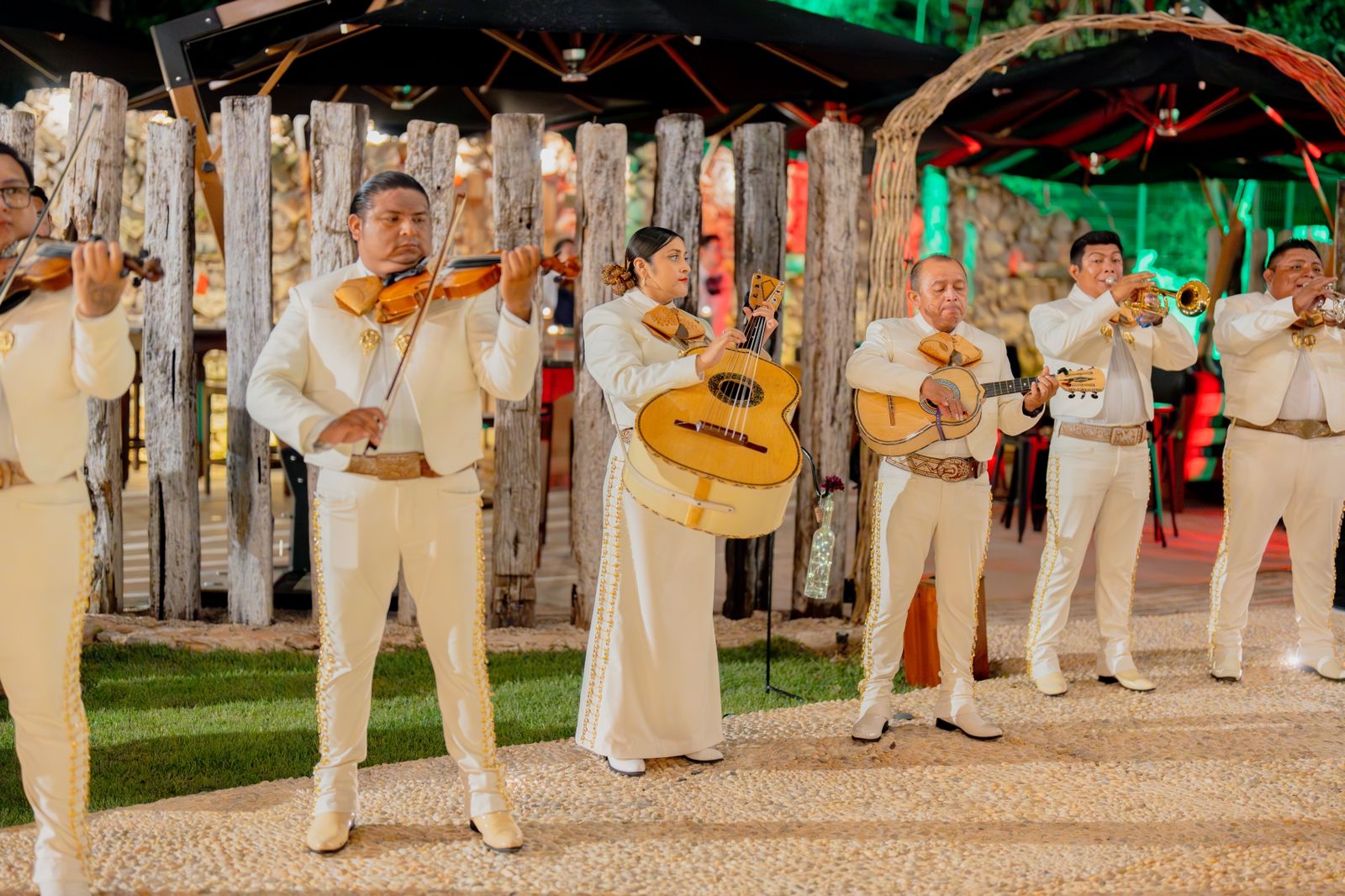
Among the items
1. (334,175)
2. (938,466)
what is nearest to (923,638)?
(938,466)

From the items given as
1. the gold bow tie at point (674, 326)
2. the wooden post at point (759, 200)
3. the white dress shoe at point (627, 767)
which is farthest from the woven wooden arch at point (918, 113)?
the white dress shoe at point (627, 767)

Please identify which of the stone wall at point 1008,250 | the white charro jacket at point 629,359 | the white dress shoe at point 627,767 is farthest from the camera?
the stone wall at point 1008,250

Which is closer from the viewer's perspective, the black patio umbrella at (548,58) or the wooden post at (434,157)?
the wooden post at (434,157)

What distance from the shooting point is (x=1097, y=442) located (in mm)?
5672

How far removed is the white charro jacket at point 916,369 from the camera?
15.9 ft

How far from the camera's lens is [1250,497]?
19.7ft

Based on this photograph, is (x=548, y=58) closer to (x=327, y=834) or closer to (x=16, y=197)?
(x=16, y=197)

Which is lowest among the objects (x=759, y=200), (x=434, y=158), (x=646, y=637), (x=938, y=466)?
(x=646, y=637)

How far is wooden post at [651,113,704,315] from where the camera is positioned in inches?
263

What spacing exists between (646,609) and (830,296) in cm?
271

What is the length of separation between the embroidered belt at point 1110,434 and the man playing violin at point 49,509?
151 inches

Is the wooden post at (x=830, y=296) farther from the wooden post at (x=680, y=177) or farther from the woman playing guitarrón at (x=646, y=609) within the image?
the woman playing guitarrón at (x=646, y=609)

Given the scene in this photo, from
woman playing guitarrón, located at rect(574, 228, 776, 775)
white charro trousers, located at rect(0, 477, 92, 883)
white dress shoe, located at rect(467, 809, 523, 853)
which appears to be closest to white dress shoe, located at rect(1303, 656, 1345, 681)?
woman playing guitarrón, located at rect(574, 228, 776, 775)

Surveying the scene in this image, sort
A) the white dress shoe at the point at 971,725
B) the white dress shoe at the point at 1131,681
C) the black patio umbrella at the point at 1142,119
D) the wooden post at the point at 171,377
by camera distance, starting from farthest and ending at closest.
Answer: the black patio umbrella at the point at 1142,119 → the wooden post at the point at 171,377 → the white dress shoe at the point at 1131,681 → the white dress shoe at the point at 971,725
